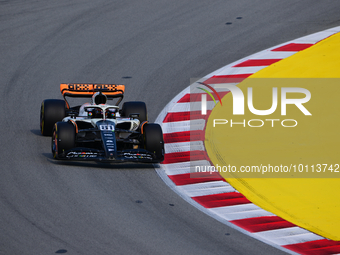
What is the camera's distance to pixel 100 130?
11.8 m

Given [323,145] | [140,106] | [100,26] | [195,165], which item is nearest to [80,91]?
[140,106]

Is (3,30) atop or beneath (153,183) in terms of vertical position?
atop

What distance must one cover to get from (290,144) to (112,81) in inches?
221

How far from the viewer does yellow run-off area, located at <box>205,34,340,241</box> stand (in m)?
10.5

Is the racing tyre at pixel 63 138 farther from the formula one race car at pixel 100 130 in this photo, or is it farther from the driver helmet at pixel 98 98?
the driver helmet at pixel 98 98

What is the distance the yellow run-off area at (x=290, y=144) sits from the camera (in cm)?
1053

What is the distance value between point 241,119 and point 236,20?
6.64 metres

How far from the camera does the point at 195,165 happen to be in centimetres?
1209

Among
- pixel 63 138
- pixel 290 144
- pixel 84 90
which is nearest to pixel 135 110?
pixel 84 90

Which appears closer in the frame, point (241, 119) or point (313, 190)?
point (313, 190)

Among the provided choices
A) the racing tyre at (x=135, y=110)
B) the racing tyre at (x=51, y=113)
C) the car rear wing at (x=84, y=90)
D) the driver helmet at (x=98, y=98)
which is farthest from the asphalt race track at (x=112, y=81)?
the racing tyre at (x=135, y=110)

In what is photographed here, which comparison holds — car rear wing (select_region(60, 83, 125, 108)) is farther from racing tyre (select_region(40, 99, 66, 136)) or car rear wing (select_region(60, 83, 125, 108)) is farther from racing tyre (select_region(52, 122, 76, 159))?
racing tyre (select_region(52, 122, 76, 159))

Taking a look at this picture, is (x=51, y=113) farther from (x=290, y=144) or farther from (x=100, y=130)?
(x=290, y=144)

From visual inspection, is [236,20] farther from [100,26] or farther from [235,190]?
[235,190]
